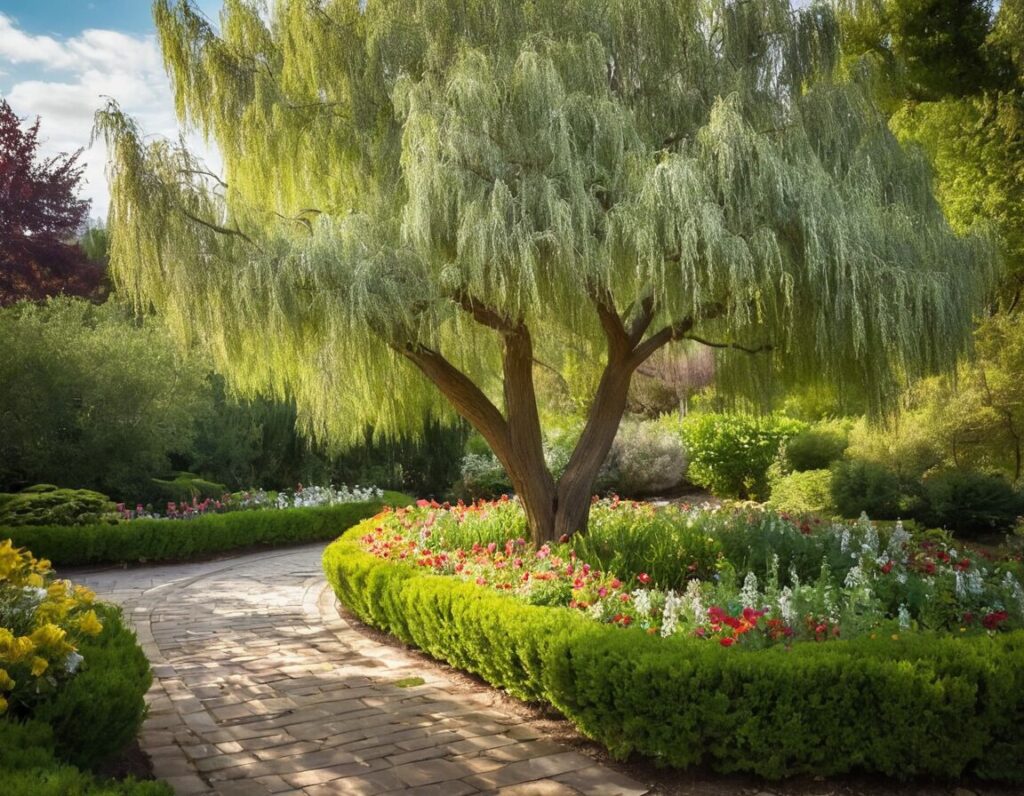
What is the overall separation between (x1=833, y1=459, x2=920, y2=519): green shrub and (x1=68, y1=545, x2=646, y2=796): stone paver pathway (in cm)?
797

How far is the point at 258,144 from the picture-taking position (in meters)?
7.53

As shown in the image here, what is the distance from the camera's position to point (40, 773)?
303cm

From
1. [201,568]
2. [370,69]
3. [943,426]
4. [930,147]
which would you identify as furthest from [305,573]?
[930,147]

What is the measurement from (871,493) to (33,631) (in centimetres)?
1095

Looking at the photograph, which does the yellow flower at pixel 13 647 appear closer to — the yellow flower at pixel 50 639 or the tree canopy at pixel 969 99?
the yellow flower at pixel 50 639

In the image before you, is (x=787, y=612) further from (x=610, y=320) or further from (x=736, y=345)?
(x=610, y=320)

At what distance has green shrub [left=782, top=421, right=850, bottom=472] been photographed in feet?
51.1

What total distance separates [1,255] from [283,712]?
12.9 m

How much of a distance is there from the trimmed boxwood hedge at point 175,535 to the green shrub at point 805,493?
740 centimetres

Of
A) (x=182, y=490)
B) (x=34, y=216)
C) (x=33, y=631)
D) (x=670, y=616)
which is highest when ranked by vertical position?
(x=34, y=216)

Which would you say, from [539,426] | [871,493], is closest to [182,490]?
[539,426]

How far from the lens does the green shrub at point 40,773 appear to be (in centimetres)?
282

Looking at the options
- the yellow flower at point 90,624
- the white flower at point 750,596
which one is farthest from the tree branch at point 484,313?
the yellow flower at point 90,624

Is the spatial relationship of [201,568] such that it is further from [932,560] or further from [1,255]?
[932,560]
